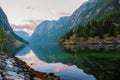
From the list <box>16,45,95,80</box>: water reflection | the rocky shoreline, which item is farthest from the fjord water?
the rocky shoreline

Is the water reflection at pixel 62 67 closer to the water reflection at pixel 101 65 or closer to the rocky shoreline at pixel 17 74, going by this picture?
the water reflection at pixel 101 65

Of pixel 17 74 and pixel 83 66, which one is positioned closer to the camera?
pixel 17 74

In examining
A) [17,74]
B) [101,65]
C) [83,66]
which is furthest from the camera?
[83,66]

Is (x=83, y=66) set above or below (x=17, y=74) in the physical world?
above

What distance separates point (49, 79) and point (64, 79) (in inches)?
246

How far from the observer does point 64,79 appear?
1721 inches

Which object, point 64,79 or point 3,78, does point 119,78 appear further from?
point 3,78

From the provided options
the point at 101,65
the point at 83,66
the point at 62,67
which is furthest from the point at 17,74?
the point at 83,66

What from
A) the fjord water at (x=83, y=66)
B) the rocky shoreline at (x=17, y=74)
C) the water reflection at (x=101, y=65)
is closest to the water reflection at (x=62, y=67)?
the fjord water at (x=83, y=66)

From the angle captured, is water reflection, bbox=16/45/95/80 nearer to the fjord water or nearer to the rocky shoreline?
the fjord water

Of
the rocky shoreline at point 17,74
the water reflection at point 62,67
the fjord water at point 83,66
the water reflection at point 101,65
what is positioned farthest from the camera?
the water reflection at point 62,67

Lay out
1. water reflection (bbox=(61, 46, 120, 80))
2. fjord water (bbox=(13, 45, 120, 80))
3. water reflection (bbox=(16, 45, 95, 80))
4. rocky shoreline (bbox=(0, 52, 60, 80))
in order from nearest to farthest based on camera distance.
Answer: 1. rocky shoreline (bbox=(0, 52, 60, 80))
2. water reflection (bbox=(61, 46, 120, 80))
3. fjord water (bbox=(13, 45, 120, 80))
4. water reflection (bbox=(16, 45, 95, 80))

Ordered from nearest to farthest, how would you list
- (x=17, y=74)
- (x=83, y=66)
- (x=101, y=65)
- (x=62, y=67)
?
(x=17, y=74)
(x=101, y=65)
(x=83, y=66)
(x=62, y=67)

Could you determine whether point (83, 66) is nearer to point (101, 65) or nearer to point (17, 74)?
point (101, 65)
